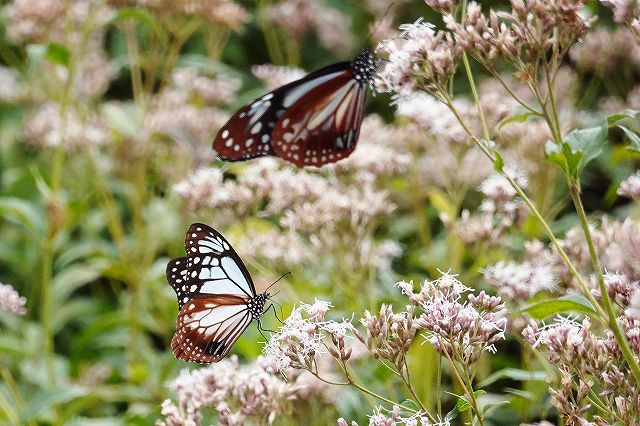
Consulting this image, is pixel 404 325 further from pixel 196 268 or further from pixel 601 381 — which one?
pixel 196 268

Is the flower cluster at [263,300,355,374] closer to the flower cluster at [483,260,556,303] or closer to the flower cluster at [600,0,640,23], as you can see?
the flower cluster at [483,260,556,303]

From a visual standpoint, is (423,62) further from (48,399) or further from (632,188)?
(48,399)

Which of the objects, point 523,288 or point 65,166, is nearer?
point 523,288

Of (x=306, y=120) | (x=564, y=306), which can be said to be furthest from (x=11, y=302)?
(x=564, y=306)

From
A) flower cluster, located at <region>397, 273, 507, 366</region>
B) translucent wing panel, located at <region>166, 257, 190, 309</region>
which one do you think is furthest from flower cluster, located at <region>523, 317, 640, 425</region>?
translucent wing panel, located at <region>166, 257, 190, 309</region>

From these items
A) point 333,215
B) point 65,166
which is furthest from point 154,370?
point 65,166
